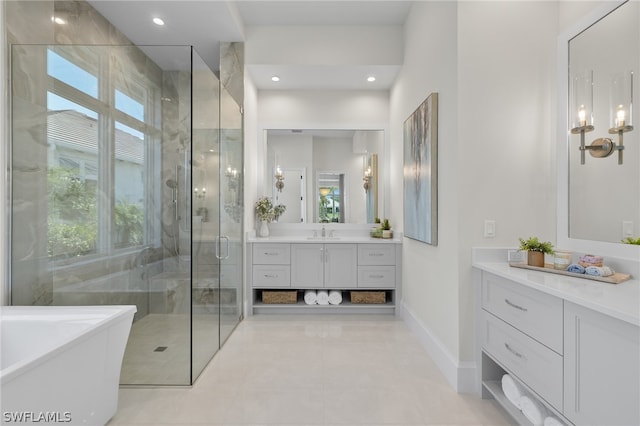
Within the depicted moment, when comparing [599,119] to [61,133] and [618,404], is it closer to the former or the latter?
[618,404]

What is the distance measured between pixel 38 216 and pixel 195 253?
103 cm

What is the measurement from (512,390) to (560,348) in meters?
0.49

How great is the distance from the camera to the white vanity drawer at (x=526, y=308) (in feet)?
4.58

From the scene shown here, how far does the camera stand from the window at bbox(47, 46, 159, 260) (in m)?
2.16

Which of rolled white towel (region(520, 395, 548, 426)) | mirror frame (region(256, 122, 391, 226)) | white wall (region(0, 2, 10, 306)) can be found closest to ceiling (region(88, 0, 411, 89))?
mirror frame (region(256, 122, 391, 226))

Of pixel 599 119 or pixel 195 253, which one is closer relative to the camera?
pixel 599 119

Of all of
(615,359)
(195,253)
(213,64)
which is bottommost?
(615,359)

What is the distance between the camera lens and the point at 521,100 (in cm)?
203

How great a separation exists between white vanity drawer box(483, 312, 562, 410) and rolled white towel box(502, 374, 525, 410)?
0.07 m

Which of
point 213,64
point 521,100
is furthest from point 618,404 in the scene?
point 213,64

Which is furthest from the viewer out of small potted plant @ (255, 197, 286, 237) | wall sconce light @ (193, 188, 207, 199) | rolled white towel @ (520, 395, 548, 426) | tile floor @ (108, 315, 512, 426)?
small potted plant @ (255, 197, 286, 237)

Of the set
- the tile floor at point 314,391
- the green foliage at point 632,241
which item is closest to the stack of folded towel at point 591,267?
the green foliage at point 632,241

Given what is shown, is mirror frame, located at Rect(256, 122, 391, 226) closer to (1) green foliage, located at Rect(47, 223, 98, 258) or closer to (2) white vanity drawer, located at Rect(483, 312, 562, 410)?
(1) green foliage, located at Rect(47, 223, 98, 258)

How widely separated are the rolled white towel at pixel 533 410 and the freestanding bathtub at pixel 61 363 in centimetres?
212
